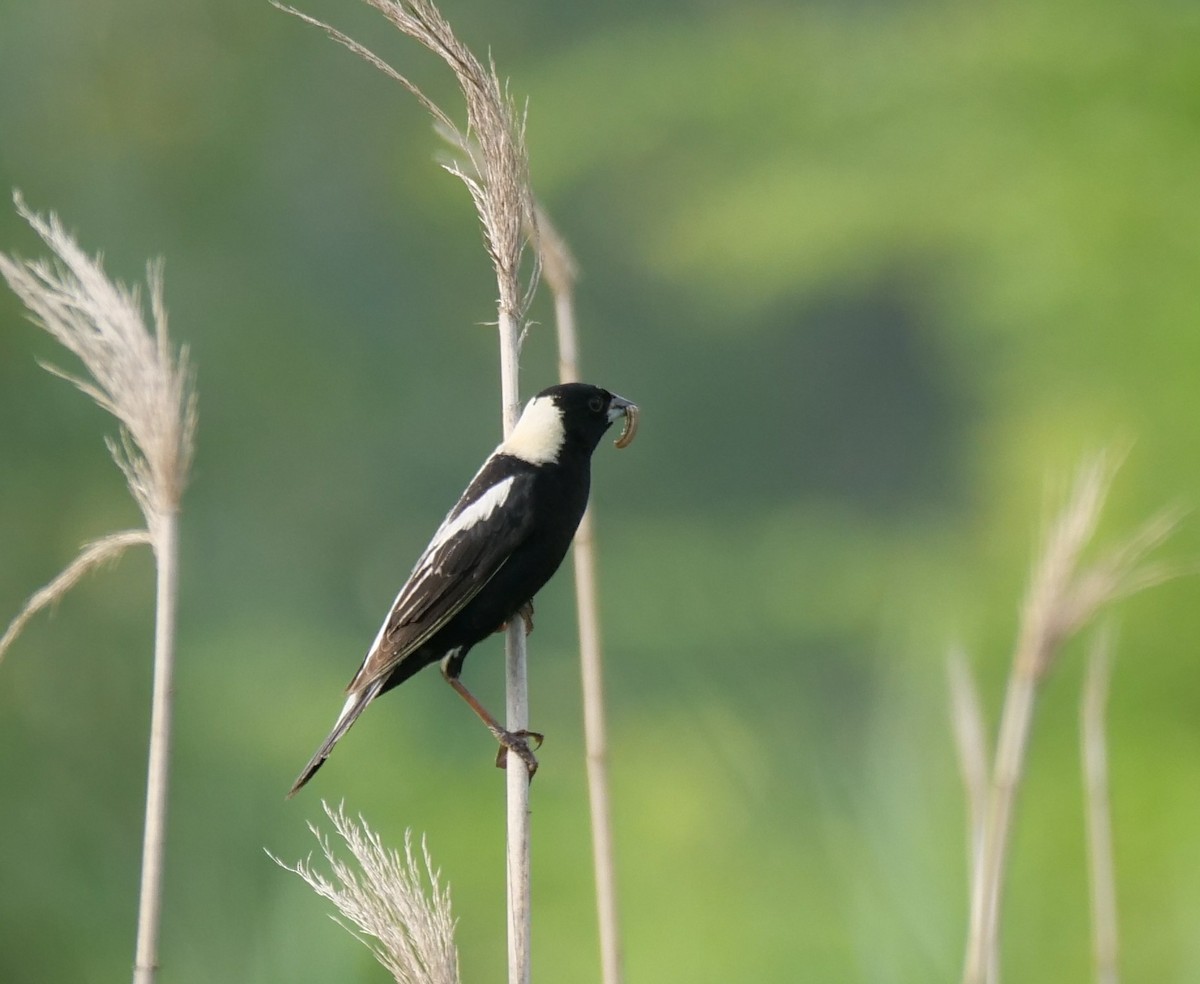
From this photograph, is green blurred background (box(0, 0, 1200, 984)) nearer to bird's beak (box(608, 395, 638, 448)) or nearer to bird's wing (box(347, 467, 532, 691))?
bird's beak (box(608, 395, 638, 448))

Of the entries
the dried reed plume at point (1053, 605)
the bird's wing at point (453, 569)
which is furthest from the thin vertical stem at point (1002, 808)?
the bird's wing at point (453, 569)

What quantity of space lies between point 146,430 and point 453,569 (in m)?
0.57

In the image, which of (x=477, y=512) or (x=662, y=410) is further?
(x=662, y=410)

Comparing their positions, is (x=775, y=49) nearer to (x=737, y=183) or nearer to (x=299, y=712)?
(x=737, y=183)

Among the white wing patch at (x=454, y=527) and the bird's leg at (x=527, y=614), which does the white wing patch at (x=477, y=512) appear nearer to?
the white wing patch at (x=454, y=527)

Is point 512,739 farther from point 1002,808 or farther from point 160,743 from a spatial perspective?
point 1002,808

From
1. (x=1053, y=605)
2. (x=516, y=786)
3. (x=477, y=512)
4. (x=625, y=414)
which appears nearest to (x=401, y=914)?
(x=516, y=786)

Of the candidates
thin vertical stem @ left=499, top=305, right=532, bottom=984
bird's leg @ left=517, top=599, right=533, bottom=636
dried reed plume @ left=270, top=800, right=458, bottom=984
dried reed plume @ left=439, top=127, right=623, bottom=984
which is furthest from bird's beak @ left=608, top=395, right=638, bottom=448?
dried reed plume @ left=270, top=800, right=458, bottom=984

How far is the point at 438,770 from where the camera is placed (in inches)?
175

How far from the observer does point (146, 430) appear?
1.09 metres

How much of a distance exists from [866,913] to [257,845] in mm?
1974

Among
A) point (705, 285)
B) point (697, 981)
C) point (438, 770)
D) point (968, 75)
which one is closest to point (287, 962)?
point (697, 981)

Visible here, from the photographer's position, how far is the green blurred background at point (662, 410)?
4.15 meters

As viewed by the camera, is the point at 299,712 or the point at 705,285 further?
the point at 705,285
